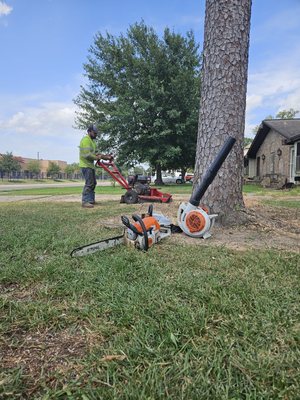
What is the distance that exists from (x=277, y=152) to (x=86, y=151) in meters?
17.9

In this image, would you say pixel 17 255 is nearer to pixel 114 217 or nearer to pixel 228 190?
pixel 114 217

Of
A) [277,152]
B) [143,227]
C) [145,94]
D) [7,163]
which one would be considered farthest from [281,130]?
[7,163]

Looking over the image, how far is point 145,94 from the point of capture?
20812 mm

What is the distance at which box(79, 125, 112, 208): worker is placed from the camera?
20.6ft

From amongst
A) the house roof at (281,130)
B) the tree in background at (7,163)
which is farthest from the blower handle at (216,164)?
the tree in background at (7,163)

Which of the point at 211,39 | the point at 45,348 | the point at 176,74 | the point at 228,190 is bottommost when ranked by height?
the point at 45,348

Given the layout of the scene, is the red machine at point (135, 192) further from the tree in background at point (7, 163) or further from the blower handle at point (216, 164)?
the tree in background at point (7, 163)

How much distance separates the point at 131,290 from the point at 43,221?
3.08 meters

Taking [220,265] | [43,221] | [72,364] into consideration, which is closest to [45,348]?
[72,364]

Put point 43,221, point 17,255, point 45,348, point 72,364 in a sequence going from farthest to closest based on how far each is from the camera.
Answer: point 43,221
point 17,255
point 45,348
point 72,364

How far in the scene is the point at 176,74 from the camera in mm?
21203

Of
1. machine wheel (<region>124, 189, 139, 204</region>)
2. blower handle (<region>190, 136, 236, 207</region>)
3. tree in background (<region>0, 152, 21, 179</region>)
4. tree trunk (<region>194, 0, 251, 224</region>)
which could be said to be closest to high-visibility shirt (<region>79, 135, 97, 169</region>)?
machine wheel (<region>124, 189, 139, 204</region>)

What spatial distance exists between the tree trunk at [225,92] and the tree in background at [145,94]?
16.3m

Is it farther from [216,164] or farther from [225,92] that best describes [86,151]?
[216,164]
